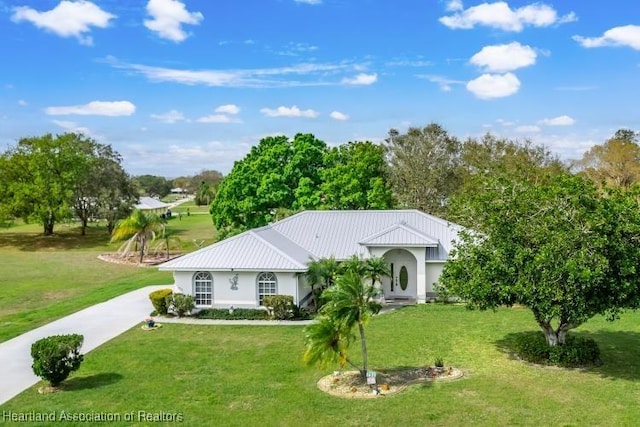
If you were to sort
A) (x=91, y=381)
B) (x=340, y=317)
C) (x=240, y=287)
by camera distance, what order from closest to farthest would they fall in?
(x=340, y=317)
(x=91, y=381)
(x=240, y=287)

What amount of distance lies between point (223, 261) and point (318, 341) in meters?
12.4

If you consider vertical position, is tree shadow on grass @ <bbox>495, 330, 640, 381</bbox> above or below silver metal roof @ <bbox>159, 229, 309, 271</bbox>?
below

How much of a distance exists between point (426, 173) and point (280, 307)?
3210 cm

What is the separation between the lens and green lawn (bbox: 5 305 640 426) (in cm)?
1459

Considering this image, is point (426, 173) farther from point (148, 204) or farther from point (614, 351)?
point (148, 204)

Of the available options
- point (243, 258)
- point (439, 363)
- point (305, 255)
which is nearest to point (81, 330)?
point (243, 258)

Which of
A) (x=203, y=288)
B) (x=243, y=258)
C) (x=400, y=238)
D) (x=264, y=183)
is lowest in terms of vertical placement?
(x=203, y=288)

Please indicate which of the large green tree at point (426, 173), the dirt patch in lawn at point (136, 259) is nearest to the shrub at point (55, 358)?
the dirt patch in lawn at point (136, 259)

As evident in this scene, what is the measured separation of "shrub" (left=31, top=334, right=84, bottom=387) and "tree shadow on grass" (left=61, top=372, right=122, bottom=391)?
1.32ft

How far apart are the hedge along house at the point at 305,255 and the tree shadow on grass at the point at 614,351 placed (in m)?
7.26

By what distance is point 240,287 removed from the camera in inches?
1074

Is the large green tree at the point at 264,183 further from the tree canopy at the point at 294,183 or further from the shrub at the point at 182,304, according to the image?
the shrub at the point at 182,304

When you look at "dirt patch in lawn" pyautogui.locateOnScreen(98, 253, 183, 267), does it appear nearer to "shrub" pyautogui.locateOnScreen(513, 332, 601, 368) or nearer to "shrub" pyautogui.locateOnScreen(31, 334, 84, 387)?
"shrub" pyautogui.locateOnScreen(31, 334, 84, 387)


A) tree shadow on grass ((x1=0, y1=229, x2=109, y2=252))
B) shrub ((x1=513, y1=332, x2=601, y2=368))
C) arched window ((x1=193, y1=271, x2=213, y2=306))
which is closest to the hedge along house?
arched window ((x1=193, y1=271, x2=213, y2=306))
